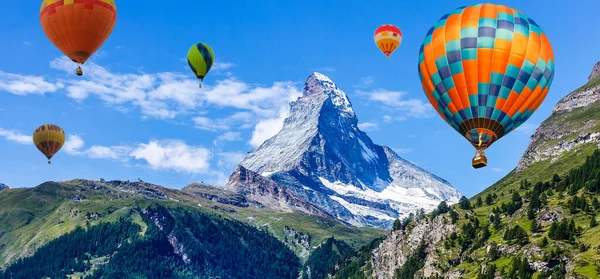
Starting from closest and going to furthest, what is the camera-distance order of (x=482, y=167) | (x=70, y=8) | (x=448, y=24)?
(x=482, y=167)
(x=448, y=24)
(x=70, y=8)

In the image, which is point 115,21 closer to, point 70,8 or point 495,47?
point 70,8

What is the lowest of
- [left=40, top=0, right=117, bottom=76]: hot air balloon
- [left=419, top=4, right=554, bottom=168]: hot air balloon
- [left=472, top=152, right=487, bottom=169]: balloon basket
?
[left=472, top=152, right=487, bottom=169]: balloon basket

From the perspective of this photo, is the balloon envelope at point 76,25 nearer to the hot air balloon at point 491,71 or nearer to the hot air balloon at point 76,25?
the hot air balloon at point 76,25

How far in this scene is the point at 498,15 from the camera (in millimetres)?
120625

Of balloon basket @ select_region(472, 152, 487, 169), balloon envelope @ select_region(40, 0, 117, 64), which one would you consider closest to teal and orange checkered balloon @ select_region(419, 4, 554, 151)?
balloon basket @ select_region(472, 152, 487, 169)

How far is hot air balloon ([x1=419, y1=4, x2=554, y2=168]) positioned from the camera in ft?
386

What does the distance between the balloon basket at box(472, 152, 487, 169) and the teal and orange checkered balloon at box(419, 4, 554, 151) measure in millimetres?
Answer: 1514

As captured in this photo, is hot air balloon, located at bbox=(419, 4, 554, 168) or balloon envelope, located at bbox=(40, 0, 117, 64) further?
balloon envelope, located at bbox=(40, 0, 117, 64)

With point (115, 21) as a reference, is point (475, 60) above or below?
below

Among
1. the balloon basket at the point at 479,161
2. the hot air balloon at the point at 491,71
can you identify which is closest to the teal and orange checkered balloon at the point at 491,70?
the hot air balloon at the point at 491,71

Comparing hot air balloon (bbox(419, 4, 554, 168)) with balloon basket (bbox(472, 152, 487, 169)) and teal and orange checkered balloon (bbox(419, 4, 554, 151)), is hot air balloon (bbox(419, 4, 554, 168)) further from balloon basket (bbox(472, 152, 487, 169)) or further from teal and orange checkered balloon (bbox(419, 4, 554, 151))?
balloon basket (bbox(472, 152, 487, 169))

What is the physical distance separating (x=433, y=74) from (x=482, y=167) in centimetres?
1739

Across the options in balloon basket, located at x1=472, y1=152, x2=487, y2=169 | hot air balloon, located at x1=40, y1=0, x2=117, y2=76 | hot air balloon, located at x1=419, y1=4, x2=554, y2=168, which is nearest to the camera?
balloon basket, located at x1=472, y1=152, x2=487, y2=169

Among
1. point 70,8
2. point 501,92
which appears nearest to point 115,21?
point 70,8
